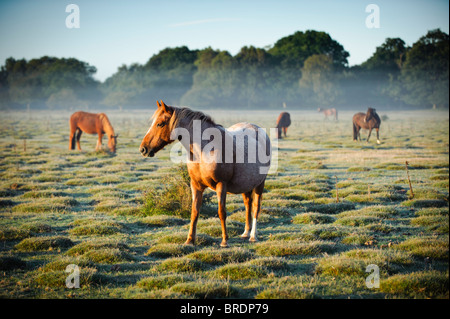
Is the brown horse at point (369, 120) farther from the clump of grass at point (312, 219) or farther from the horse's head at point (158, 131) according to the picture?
the horse's head at point (158, 131)

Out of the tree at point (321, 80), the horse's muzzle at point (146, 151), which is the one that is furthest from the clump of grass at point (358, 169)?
the tree at point (321, 80)

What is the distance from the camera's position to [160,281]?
589 centimetres

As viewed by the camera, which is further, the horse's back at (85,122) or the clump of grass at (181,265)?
the horse's back at (85,122)

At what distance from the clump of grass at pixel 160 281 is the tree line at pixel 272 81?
287ft

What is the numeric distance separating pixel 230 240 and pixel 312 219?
2629mm

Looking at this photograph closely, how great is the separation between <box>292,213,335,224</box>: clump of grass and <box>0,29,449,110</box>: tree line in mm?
83199

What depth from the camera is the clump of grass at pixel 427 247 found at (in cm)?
705

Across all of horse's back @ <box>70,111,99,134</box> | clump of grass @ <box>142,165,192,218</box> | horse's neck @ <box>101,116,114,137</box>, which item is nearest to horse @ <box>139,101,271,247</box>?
clump of grass @ <box>142,165,192,218</box>

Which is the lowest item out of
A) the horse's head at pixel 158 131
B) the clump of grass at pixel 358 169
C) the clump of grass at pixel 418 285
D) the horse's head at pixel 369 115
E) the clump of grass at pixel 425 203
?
the clump of grass at pixel 418 285

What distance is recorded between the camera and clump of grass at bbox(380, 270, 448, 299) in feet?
17.7

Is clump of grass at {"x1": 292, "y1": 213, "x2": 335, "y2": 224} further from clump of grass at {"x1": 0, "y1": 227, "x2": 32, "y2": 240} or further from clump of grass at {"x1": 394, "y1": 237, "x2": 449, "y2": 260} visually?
clump of grass at {"x1": 0, "y1": 227, "x2": 32, "y2": 240}

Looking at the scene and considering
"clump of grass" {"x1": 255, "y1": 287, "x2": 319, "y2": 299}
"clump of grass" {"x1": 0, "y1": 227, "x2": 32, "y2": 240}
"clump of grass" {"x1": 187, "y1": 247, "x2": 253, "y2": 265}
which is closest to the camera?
"clump of grass" {"x1": 255, "y1": 287, "x2": 319, "y2": 299}
